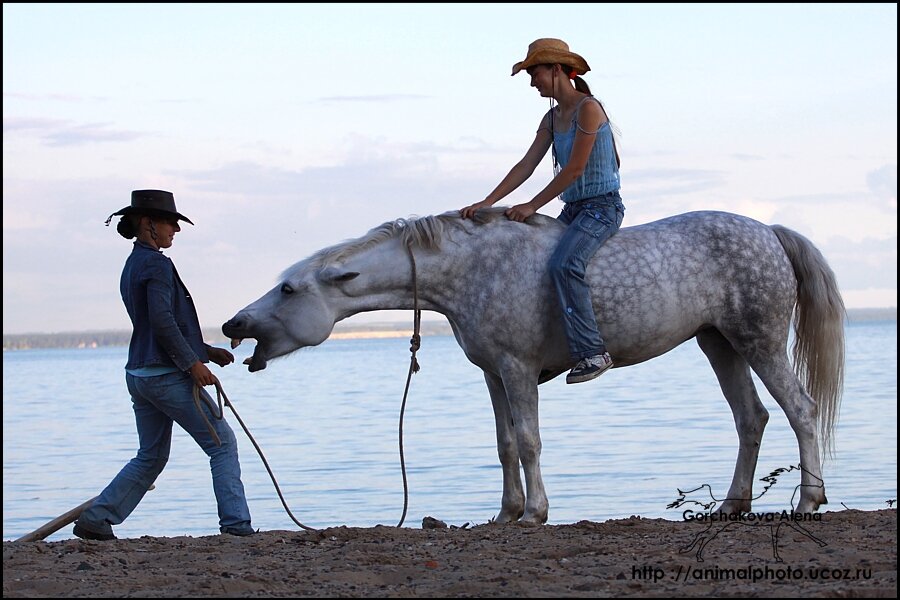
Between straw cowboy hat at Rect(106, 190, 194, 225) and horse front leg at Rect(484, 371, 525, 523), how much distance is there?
195 centimetres

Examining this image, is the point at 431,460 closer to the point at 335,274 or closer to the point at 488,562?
the point at 335,274

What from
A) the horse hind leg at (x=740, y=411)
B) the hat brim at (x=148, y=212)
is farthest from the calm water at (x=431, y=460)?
the hat brim at (x=148, y=212)

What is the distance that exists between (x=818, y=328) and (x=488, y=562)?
9.37 feet

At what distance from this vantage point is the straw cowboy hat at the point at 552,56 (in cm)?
648

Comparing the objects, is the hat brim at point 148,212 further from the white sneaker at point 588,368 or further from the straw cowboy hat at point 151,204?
the white sneaker at point 588,368

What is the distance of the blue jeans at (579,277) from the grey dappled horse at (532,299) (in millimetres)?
134

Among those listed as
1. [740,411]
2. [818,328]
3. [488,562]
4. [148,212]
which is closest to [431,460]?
[740,411]

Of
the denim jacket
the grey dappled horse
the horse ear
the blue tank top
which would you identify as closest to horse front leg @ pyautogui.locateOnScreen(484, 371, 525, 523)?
the grey dappled horse

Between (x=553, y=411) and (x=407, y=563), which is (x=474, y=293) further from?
(x=553, y=411)

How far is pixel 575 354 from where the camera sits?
20.5 feet

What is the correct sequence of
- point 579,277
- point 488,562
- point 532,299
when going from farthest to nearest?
point 532,299
point 579,277
point 488,562

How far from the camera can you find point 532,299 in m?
6.38

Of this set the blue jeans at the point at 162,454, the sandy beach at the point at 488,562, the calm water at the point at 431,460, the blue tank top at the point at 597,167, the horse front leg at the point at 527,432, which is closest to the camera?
the sandy beach at the point at 488,562

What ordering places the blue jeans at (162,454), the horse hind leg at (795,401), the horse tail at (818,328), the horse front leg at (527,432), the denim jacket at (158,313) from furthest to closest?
the horse tail at (818,328) < the horse hind leg at (795,401) < the horse front leg at (527,432) < the blue jeans at (162,454) < the denim jacket at (158,313)
